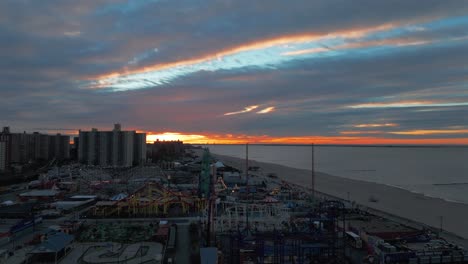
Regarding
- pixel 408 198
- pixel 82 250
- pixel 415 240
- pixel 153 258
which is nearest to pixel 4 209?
pixel 82 250

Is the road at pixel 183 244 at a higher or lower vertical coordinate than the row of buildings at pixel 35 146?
lower

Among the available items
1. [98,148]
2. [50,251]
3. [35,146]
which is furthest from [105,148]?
[50,251]

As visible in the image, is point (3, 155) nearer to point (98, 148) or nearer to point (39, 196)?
point (98, 148)

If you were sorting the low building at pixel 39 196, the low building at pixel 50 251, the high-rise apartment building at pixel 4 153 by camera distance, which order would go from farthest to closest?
the high-rise apartment building at pixel 4 153 → the low building at pixel 39 196 → the low building at pixel 50 251

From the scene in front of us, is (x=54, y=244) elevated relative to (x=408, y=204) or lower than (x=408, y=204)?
elevated

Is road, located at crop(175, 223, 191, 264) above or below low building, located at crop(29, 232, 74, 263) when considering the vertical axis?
below

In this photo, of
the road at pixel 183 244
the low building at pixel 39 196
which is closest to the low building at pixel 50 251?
the road at pixel 183 244

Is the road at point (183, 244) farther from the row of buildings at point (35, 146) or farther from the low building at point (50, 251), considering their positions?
the row of buildings at point (35, 146)

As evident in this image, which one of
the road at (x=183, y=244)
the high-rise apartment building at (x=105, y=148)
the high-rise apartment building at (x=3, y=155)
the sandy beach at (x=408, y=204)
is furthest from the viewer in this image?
the high-rise apartment building at (x=105, y=148)

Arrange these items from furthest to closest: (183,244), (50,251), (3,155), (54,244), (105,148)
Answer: (105,148) → (3,155) → (183,244) → (54,244) → (50,251)

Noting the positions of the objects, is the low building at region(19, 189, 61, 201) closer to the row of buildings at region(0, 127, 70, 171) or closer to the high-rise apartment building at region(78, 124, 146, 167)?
the high-rise apartment building at region(78, 124, 146, 167)

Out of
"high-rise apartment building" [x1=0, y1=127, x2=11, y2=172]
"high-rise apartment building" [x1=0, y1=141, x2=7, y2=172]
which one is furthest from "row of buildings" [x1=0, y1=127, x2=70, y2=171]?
"high-rise apartment building" [x1=0, y1=141, x2=7, y2=172]

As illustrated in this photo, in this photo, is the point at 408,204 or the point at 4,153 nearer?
the point at 408,204
